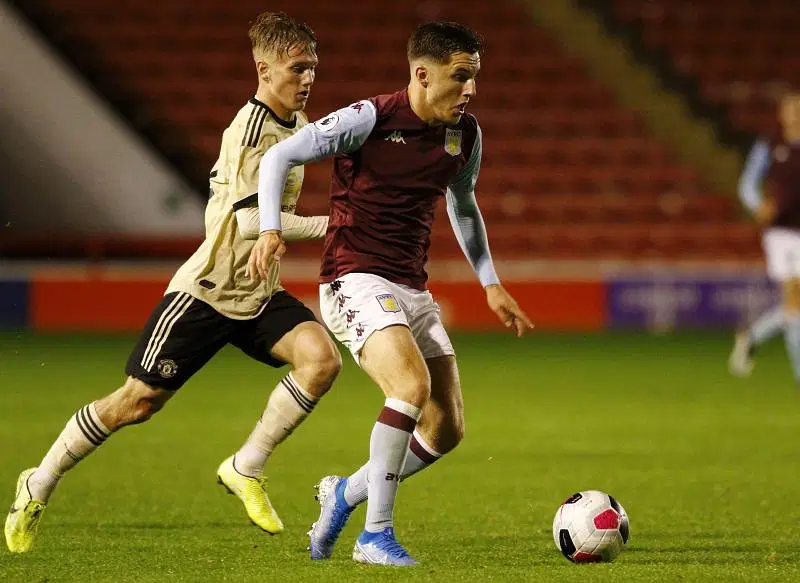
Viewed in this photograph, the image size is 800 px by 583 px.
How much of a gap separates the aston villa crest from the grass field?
1.37 metres

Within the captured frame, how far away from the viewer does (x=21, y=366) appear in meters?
13.4

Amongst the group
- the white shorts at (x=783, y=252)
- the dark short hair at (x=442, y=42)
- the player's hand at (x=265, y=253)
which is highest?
the dark short hair at (x=442, y=42)

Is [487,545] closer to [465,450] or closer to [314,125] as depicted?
[314,125]

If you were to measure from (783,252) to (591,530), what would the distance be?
6997mm

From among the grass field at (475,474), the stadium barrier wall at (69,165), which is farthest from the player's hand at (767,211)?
the stadium barrier wall at (69,165)

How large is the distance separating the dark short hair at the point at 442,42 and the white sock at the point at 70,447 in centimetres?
173

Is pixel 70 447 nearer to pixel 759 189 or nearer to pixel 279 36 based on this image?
pixel 279 36

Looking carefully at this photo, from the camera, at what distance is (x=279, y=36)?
19.1 feet

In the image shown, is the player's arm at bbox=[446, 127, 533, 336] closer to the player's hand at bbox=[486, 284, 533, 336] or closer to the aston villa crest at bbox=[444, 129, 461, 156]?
the player's hand at bbox=[486, 284, 533, 336]

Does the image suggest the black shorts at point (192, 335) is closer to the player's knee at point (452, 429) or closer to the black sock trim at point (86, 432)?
Result: the black sock trim at point (86, 432)

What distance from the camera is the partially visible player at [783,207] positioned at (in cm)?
1157

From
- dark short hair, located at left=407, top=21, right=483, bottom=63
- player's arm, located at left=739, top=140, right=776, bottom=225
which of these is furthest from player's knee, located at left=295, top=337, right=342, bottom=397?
player's arm, located at left=739, top=140, right=776, bottom=225

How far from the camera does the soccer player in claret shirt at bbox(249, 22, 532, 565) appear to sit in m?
4.99

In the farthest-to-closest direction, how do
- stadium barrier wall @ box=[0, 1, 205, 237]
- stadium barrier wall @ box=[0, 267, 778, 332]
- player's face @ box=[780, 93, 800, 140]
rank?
stadium barrier wall @ box=[0, 1, 205, 237], stadium barrier wall @ box=[0, 267, 778, 332], player's face @ box=[780, 93, 800, 140]
